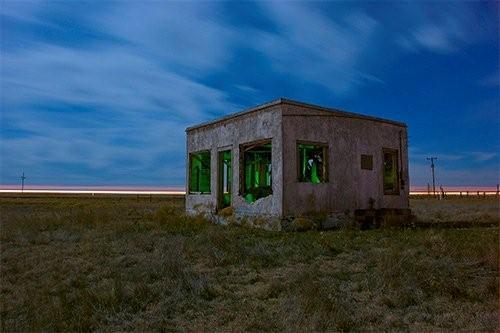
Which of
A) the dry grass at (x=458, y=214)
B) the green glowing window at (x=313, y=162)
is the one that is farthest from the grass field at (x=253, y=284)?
the dry grass at (x=458, y=214)

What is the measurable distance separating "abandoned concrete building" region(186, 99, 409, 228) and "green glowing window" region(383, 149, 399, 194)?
4 centimetres

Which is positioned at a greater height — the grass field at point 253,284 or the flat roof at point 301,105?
the flat roof at point 301,105

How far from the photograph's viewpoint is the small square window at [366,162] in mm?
15445

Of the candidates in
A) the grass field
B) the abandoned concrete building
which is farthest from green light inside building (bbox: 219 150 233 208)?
the grass field

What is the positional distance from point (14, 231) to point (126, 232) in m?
3.84

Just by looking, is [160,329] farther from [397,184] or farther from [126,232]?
[397,184]

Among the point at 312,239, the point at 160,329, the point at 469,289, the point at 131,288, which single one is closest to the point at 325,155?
the point at 312,239

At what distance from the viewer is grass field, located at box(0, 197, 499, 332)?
17.5ft

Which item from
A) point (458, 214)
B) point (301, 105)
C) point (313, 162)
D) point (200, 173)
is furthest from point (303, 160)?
Answer: point (458, 214)

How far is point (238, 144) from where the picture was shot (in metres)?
15.4

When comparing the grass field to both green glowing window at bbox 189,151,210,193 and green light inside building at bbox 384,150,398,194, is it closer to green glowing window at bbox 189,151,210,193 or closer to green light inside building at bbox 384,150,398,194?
green light inside building at bbox 384,150,398,194

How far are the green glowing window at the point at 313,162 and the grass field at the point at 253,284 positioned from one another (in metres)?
3.36

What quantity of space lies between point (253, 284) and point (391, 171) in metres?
11.7

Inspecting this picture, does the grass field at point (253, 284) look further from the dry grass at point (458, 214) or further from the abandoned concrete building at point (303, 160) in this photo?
the dry grass at point (458, 214)
